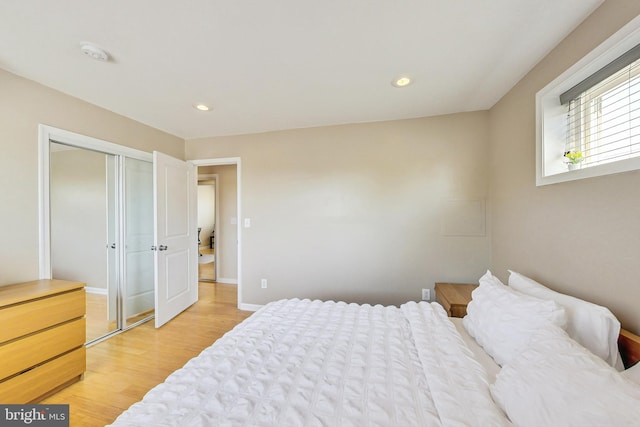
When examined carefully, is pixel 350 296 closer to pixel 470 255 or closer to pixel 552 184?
pixel 470 255

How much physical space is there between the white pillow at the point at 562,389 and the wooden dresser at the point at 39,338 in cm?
270

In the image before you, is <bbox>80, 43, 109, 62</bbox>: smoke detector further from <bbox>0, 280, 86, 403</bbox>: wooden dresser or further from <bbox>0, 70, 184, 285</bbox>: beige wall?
<bbox>0, 280, 86, 403</bbox>: wooden dresser

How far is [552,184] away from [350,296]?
212 cm

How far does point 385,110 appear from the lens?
99.9 inches

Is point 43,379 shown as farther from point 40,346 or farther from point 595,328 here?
point 595,328

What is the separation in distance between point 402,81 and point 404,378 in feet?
6.90

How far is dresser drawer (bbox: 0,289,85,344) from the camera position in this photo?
4.83 feet

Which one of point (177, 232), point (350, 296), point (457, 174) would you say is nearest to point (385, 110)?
point (457, 174)

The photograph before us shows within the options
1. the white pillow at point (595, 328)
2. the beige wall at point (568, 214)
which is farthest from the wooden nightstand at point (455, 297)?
the white pillow at point (595, 328)

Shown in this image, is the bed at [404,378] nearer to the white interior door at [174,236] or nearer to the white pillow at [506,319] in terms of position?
the white pillow at [506,319]

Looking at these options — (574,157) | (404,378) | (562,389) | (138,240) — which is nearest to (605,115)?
(574,157)

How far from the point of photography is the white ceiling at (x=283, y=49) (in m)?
1.27

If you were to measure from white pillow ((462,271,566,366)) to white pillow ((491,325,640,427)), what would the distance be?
10 centimetres

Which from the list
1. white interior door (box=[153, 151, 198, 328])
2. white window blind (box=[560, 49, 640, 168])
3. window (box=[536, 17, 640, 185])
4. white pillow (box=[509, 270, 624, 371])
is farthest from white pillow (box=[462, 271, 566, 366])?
white interior door (box=[153, 151, 198, 328])
